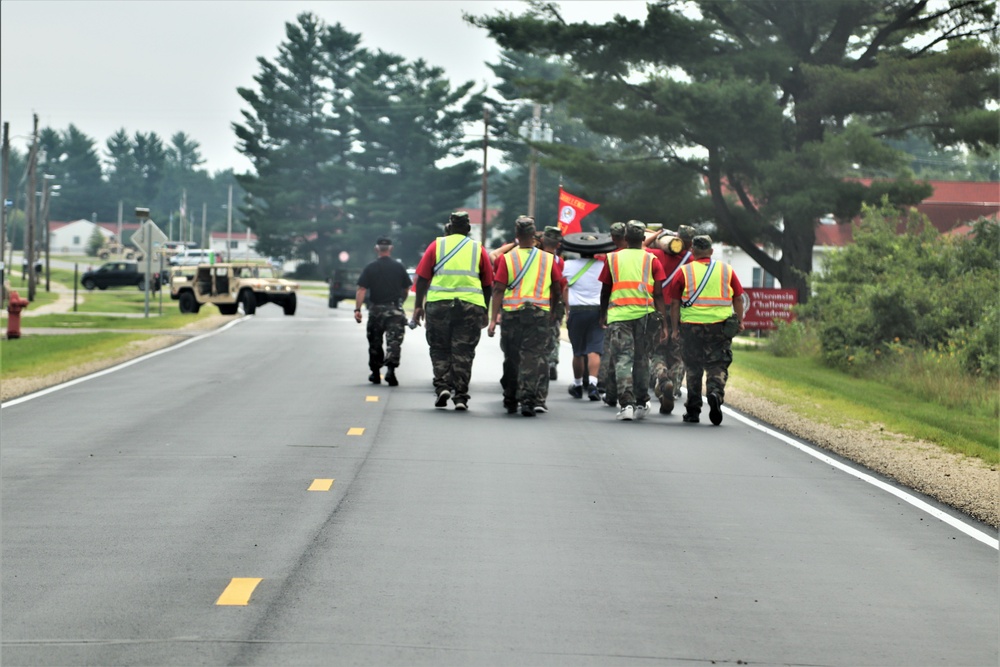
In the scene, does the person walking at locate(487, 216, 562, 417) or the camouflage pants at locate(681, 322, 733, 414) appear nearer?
the camouflage pants at locate(681, 322, 733, 414)

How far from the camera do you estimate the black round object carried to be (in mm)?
18547

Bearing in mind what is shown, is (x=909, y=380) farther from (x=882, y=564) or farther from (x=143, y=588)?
(x=143, y=588)

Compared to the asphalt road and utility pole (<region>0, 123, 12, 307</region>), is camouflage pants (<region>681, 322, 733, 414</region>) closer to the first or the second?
the asphalt road

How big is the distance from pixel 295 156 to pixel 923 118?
72408mm

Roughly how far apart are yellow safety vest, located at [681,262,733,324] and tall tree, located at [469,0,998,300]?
23111 millimetres

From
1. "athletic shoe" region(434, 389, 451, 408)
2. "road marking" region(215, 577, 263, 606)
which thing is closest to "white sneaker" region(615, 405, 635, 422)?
"athletic shoe" region(434, 389, 451, 408)

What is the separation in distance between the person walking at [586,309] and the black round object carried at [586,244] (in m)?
0.06

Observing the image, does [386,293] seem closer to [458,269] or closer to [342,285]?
[458,269]

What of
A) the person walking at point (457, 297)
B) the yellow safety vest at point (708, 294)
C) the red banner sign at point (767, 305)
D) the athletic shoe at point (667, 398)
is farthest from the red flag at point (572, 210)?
the yellow safety vest at point (708, 294)

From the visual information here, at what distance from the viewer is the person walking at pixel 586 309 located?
18.4 metres

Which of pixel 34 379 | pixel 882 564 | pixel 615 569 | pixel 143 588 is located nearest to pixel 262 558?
pixel 143 588

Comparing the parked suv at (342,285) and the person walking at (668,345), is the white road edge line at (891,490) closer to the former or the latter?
the person walking at (668,345)

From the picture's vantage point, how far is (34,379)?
70.7 feet

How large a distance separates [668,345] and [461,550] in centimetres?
854
